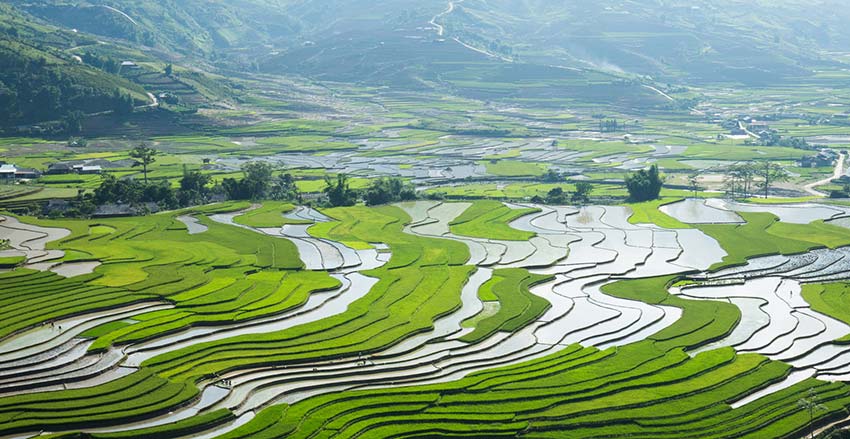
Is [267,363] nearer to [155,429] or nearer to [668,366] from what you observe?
[155,429]

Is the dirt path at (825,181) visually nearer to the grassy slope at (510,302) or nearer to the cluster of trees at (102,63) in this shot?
the grassy slope at (510,302)

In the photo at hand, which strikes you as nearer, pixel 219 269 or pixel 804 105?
pixel 219 269

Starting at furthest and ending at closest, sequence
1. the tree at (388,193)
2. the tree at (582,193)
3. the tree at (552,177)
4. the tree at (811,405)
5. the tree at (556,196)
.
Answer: the tree at (552,177), the tree at (582,193), the tree at (556,196), the tree at (388,193), the tree at (811,405)

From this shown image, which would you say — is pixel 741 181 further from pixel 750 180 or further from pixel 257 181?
pixel 257 181

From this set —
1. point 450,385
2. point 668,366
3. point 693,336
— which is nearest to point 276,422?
point 450,385

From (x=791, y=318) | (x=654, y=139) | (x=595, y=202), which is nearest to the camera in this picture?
(x=791, y=318)

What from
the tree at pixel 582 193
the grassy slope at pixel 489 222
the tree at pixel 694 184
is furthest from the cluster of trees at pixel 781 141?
the grassy slope at pixel 489 222

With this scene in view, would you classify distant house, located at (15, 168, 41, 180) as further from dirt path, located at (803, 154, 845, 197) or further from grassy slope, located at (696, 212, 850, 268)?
dirt path, located at (803, 154, 845, 197)

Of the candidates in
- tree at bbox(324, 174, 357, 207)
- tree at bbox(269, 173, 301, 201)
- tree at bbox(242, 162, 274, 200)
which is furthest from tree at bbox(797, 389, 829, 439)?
tree at bbox(242, 162, 274, 200)
